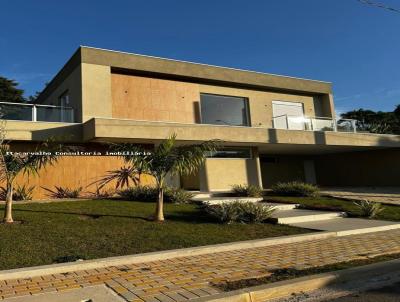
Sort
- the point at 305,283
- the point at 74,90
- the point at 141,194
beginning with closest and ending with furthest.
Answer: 1. the point at 305,283
2. the point at 141,194
3. the point at 74,90

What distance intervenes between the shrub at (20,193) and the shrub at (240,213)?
803 centimetres

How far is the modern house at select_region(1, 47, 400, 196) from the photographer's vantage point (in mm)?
18219

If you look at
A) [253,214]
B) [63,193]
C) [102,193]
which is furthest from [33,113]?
[253,214]

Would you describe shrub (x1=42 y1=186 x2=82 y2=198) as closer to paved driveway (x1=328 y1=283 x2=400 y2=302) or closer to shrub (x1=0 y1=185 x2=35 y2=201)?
shrub (x1=0 y1=185 x2=35 y2=201)

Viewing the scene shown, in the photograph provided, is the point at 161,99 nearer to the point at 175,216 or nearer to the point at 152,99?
the point at 152,99

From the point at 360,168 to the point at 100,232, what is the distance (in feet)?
89.7

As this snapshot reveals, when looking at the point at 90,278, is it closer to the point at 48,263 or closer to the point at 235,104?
the point at 48,263

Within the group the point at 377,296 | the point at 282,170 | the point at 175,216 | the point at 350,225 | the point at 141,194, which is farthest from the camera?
the point at 282,170

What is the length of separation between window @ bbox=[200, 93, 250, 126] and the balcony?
2.33m

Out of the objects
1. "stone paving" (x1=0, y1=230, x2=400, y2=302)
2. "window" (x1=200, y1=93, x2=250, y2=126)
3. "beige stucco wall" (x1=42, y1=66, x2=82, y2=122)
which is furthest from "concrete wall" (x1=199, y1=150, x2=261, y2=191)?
"stone paving" (x1=0, y1=230, x2=400, y2=302)

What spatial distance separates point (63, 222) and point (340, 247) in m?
6.50

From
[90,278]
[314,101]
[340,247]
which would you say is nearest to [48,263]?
[90,278]

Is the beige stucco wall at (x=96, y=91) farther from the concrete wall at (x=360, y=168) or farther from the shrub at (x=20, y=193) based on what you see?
the concrete wall at (x=360, y=168)

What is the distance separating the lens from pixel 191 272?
642 cm
